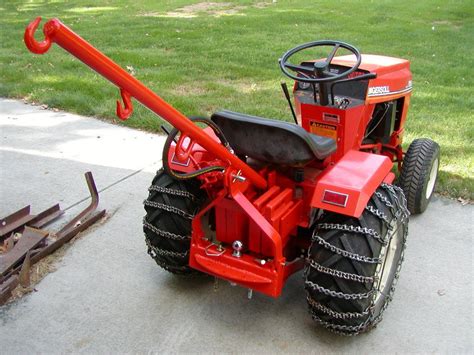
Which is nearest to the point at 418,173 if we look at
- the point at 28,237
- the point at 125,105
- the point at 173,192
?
the point at 173,192

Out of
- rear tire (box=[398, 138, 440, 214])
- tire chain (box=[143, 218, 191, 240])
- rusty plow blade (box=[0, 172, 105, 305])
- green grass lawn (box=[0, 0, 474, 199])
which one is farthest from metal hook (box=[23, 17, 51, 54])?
green grass lawn (box=[0, 0, 474, 199])

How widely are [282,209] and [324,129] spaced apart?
32.1 inches

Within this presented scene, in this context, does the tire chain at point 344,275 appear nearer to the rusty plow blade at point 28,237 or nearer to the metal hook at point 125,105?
the metal hook at point 125,105

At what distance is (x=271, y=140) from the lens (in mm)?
2316

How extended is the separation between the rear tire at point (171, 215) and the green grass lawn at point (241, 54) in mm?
2370

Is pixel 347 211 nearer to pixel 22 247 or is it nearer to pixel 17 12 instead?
pixel 22 247

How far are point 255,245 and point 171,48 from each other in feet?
23.2

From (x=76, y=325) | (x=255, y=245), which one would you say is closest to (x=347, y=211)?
(x=255, y=245)

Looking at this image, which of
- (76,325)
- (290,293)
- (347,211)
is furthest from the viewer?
(290,293)

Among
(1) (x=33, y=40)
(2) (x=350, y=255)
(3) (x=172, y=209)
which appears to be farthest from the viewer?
(3) (x=172, y=209)

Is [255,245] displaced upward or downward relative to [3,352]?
upward

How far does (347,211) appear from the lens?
7.45 ft

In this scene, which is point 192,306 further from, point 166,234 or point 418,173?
point 418,173

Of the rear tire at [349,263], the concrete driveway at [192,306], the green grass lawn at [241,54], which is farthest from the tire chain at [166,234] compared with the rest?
the green grass lawn at [241,54]
